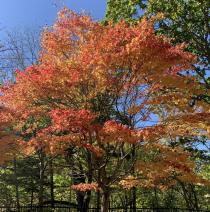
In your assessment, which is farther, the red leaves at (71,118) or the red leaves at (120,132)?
the red leaves at (120,132)

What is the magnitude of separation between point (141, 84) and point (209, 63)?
6265 mm

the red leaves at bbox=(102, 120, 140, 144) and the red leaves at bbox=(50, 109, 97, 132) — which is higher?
the red leaves at bbox=(50, 109, 97, 132)

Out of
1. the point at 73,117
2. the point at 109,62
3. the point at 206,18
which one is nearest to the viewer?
the point at 73,117

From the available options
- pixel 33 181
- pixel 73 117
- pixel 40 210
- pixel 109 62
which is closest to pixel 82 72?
pixel 109 62

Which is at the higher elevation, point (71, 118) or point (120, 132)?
point (71, 118)

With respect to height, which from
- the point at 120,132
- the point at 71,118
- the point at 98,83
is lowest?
the point at 120,132

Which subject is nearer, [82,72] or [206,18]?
[82,72]

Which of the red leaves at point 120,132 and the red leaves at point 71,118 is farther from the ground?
the red leaves at point 71,118

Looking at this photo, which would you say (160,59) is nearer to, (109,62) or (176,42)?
(109,62)

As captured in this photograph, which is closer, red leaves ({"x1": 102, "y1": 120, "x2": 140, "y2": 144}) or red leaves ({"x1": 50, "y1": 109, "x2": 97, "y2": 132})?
red leaves ({"x1": 50, "y1": 109, "x2": 97, "y2": 132})

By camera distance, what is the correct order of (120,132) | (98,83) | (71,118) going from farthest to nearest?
(98,83), (120,132), (71,118)

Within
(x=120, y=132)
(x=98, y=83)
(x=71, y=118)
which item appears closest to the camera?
(x=71, y=118)

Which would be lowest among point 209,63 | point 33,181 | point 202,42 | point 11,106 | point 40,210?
point 40,210

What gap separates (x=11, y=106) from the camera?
12.6m
